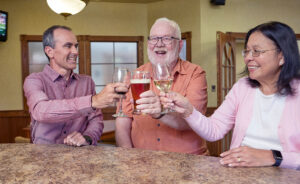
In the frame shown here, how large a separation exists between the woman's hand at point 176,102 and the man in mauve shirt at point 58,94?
0.50 m

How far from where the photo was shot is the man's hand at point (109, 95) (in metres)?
1.32

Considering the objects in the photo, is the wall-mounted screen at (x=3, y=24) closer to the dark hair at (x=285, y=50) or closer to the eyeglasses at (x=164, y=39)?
the eyeglasses at (x=164, y=39)

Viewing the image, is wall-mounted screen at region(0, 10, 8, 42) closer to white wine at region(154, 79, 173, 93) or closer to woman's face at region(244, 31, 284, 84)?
white wine at region(154, 79, 173, 93)

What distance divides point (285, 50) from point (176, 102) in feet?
2.01

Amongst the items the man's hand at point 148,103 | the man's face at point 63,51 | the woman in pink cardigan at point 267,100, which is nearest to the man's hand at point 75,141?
the man's hand at point 148,103

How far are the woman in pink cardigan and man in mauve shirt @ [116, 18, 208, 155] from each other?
1.02 ft

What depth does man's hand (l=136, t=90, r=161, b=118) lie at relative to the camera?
1341 mm

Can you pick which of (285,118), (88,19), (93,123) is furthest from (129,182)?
(88,19)

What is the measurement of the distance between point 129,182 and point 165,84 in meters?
0.54

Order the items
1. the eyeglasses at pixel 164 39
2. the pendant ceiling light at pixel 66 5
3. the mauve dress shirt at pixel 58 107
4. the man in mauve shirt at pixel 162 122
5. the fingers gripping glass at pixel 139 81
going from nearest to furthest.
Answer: the fingers gripping glass at pixel 139 81 → the mauve dress shirt at pixel 58 107 → the man in mauve shirt at pixel 162 122 → the eyeglasses at pixel 164 39 → the pendant ceiling light at pixel 66 5

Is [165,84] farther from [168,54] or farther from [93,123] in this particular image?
[93,123]

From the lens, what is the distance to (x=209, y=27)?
5.15m

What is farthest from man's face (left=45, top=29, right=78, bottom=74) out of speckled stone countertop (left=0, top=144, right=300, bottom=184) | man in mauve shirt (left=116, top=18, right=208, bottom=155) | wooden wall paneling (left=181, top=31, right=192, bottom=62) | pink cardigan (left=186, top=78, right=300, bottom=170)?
wooden wall paneling (left=181, top=31, right=192, bottom=62)

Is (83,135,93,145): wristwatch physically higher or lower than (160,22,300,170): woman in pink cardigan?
lower
